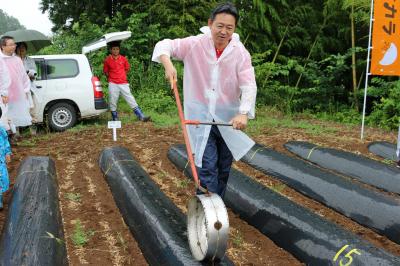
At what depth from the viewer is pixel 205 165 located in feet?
10.0

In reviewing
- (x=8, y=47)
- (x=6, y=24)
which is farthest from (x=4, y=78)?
(x=6, y=24)

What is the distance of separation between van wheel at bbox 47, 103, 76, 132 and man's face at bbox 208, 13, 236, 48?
563 centimetres

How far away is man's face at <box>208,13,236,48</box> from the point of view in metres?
2.77

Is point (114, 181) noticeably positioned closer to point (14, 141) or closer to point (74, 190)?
point (74, 190)

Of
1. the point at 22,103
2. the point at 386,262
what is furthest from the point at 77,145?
the point at 386,262

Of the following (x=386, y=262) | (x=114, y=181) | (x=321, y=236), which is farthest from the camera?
(x=114, y=181)

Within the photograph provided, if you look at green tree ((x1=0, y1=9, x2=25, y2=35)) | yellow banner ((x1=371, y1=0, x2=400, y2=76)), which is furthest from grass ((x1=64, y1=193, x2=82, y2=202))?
green tree ((x1=0, y1=9, x2=25, y2=35))

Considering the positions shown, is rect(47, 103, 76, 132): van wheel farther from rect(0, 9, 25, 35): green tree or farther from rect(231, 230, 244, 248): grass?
rect(0, 9, 25, 35): green tree

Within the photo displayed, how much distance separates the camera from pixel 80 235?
137 inches

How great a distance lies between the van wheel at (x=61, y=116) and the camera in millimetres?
7820

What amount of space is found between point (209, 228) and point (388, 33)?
5.28 m

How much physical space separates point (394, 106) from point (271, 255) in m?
7.34

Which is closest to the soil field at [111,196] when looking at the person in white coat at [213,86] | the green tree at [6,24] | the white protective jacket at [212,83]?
the person in white coat at [213,86]

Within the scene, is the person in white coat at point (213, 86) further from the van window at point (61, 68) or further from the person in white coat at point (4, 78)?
the van window at point (61, 68)
